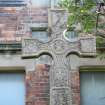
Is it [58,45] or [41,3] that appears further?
[41,3]

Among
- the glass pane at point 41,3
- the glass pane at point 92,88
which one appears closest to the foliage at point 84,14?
the glass pane at point 92,88

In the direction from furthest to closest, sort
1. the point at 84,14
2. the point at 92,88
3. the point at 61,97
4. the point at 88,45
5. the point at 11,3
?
the point at 11,3 → the point at 92,88 → the point at 84,14 → the point at 88,45 → the point at 61,97

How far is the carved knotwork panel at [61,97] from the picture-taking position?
470 cm

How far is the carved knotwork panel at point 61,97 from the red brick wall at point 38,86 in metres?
1.64

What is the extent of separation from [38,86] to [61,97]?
1.74m

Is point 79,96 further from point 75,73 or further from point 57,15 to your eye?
point 57,15

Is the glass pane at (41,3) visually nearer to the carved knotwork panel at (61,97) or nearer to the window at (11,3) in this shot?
the window at (11,3)

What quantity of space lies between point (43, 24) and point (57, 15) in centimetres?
173

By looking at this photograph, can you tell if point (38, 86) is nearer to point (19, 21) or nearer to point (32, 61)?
point (32, 61)

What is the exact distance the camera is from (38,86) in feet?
21.1

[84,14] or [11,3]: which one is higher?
[11,3]

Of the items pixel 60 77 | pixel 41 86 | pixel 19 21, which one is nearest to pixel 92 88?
pixel 41 86

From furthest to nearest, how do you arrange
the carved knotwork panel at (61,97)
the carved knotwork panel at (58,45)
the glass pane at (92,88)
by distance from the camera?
the glass pane at (92,88)
the carved knotwork panel at (58,45)
the carved knotwork panel at (61,97)

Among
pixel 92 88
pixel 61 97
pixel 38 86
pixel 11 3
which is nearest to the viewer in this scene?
pixel 61 97
